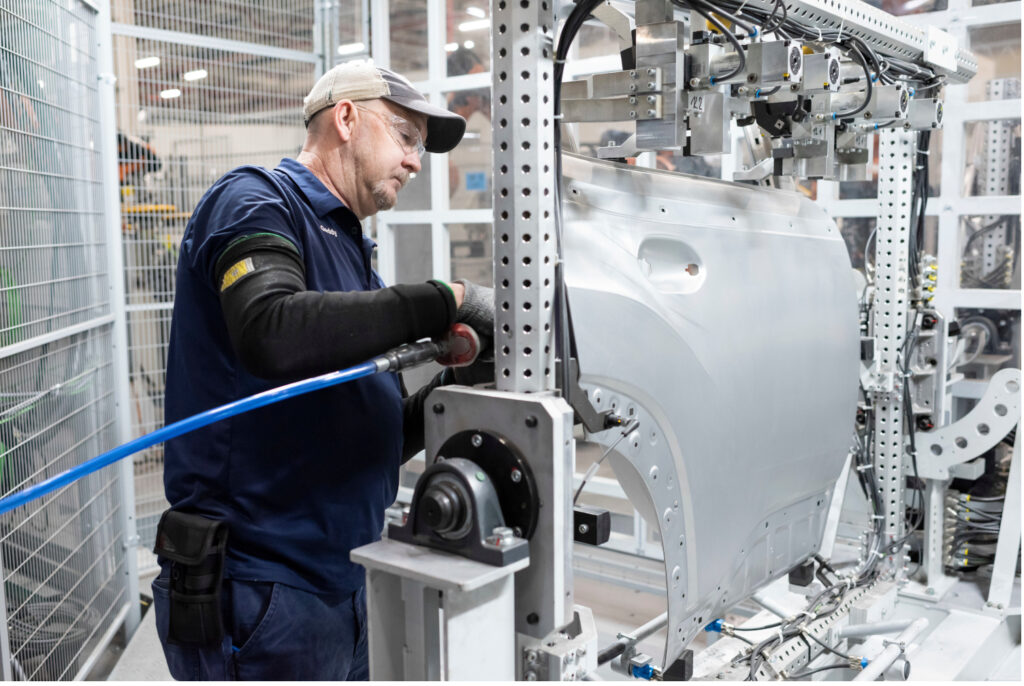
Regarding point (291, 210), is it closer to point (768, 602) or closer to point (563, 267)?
point (563, 267)

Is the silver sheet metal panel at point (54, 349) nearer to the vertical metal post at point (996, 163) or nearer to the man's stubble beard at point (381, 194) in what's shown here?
the man's stubble beard at point (381, 194)

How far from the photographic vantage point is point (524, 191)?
153 centimetres

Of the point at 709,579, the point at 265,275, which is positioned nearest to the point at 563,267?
the point at 265,275

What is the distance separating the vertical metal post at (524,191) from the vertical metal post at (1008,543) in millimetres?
2579

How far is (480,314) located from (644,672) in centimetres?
113

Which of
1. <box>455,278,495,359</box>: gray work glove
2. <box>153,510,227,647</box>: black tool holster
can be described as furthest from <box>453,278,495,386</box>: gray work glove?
<box>153,510,227,647</box>: black tool holster

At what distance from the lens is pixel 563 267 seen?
162 centimetres

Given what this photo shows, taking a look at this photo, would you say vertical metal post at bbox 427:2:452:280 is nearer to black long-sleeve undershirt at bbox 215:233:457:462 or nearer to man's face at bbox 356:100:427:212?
man's face at bbox 356:100:427:212

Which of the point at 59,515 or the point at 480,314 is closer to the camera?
the point at 480,314

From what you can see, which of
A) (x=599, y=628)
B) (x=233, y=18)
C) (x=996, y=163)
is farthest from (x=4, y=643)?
(x=996, y=163)

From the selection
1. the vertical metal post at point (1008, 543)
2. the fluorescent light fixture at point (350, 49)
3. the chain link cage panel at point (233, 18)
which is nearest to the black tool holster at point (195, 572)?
the vertical metal post at point (1008, 543)

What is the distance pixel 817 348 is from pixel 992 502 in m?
1.83

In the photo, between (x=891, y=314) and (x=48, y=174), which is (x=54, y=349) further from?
(x=891, y=314)

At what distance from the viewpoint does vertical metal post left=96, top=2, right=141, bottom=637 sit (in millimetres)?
3822
